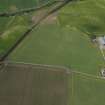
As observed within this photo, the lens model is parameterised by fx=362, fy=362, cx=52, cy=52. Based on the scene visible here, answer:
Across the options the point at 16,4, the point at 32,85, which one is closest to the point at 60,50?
the point at 32,85

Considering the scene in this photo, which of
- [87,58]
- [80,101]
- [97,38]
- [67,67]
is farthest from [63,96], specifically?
[97,38]

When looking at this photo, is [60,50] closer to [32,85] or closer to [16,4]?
[32,85]

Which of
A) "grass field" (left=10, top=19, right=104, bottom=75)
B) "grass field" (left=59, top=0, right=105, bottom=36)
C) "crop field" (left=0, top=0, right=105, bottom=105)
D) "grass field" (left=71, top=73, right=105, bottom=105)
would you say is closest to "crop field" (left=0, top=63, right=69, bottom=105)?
"crop field" (left=0, top=0, right=105, bottom=105)

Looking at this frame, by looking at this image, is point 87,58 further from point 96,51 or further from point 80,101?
point 80,101

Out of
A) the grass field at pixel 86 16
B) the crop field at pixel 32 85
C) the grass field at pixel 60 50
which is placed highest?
the grass field at pixel 86 16

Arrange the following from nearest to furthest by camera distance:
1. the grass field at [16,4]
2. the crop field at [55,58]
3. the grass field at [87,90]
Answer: the crop field at [55,58] → the grass field at [87,90] → the grass field at [16,4]

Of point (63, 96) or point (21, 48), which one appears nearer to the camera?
point (63, 96)

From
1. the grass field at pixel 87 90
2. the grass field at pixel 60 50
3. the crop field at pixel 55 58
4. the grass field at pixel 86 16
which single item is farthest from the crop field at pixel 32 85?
the grass field at pixel 86 16

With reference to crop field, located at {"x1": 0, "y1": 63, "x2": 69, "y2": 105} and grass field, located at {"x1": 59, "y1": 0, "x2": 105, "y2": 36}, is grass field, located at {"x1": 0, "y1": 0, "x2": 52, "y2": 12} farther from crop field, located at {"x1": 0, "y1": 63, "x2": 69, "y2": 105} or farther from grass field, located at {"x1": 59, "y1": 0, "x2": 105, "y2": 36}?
crop field, located at {"x1": 0, "y1": 63, "x2": 69, "y2": 105}

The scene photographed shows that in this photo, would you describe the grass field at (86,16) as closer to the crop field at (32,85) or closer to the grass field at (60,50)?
the grass field at (60,50)
